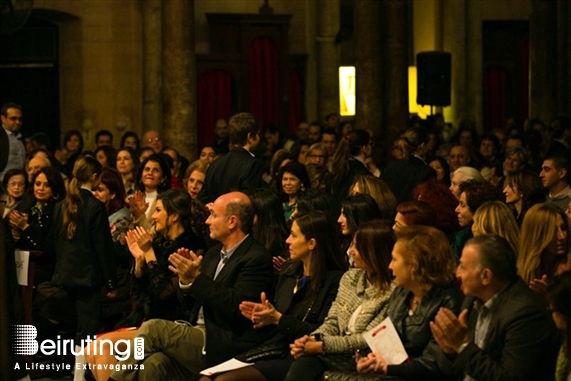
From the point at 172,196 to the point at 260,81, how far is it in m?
13.0

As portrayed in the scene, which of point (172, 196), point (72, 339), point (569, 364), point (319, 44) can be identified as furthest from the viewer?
point (319, 44)

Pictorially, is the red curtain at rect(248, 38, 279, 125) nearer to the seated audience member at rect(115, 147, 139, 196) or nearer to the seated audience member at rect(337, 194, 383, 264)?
the seated audience member at rect(115, 147, 139, 196)

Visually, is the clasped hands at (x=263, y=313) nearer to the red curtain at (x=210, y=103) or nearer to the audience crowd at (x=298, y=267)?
the audience crowd at (x=298, y=267)

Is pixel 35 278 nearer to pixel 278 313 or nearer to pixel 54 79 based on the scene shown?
pixel 278 313

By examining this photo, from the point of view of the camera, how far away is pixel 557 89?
69.7 ft

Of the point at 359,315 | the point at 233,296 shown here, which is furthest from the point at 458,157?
the point at 359,315

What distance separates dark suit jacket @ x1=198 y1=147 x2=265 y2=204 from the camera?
9.94 metres

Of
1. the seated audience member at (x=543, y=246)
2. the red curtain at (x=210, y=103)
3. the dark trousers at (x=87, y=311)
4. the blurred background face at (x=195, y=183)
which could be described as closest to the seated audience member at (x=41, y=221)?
the dark trousers at (x=87, y=311)

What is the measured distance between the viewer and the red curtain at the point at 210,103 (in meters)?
21.1

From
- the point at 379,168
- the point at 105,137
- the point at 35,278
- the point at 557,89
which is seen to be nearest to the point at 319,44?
the point at 557,89

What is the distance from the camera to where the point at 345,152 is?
1149cm

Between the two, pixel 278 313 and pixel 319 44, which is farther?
pixel 319 44

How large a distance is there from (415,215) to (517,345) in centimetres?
198

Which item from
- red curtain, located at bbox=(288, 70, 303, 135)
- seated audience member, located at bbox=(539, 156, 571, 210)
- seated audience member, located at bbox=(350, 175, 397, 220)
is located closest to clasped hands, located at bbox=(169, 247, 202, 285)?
seated audience member, located at bbox=(350, 175, 397, 220)
